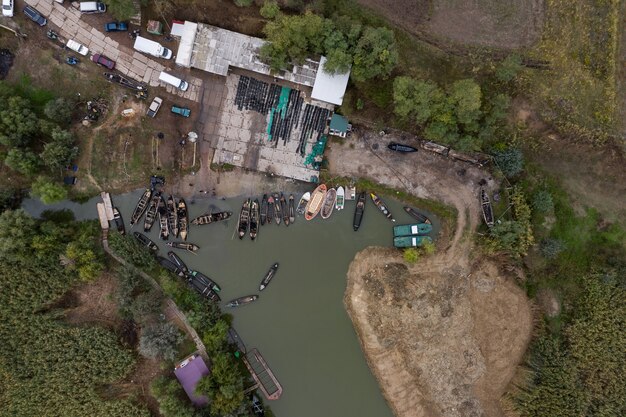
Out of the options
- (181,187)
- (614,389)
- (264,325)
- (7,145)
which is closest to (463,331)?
(614,389)

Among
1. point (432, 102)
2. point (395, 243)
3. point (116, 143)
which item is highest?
point (432, 102)

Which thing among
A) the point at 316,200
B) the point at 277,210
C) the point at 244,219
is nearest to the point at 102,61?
the point at 244,219

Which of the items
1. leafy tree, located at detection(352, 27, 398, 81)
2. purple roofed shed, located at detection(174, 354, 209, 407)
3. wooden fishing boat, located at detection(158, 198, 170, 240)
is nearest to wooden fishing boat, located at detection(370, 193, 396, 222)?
leafy tree, located at detection(352, 27, 398, 81)

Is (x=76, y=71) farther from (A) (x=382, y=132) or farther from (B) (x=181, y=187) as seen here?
(A) (x=382, y=132)

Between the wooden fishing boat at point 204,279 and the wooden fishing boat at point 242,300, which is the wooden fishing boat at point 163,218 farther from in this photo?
the wooden fishing boat at point 242,300

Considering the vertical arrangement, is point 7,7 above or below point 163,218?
above

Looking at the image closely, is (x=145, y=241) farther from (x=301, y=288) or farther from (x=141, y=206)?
(x=301, y=288)

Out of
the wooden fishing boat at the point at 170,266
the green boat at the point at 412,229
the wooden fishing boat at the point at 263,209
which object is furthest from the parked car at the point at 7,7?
the green boat at the point at 412,229
